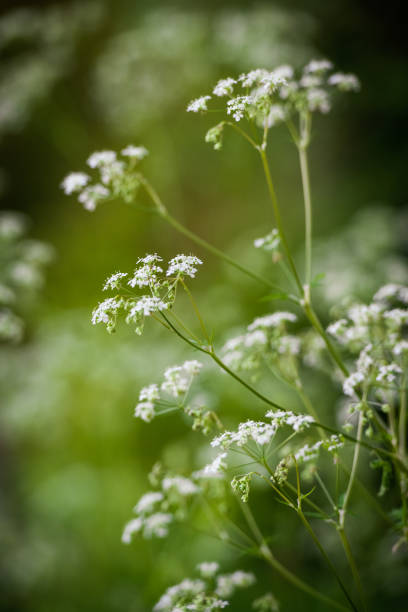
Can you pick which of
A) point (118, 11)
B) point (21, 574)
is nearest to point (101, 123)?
point (118, 11)

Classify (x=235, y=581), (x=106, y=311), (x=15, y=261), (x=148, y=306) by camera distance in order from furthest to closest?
(x=15, y=261), (x=235, y=581), (x=106, y=311), (x=148, y=306)

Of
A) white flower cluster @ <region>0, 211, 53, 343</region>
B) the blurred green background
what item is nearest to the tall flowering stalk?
the blurred green background

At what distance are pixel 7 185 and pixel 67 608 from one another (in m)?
5.42

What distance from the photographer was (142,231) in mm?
5918

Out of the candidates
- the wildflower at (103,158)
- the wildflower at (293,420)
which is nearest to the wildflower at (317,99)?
the wildflower at (103,158)

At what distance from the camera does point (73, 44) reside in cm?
494

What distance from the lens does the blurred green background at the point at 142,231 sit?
3.81m

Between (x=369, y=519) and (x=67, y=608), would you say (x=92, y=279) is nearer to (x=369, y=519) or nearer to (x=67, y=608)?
(x=67, y=608)

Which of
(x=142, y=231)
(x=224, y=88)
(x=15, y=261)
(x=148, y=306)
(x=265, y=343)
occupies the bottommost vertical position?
(x=148, y=306)

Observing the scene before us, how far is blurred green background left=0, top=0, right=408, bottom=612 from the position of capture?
3.81 m

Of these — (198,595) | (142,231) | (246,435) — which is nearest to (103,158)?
(246,435)

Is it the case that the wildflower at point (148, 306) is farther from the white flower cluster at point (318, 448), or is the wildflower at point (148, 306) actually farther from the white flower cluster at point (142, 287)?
the white flower cluster at point (318, 448)

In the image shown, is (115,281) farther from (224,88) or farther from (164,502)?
(164,502)

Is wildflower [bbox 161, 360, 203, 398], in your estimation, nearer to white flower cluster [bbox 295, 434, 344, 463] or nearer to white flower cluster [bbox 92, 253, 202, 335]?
white flower cluster [bbox 92, 253, 202, 335]
